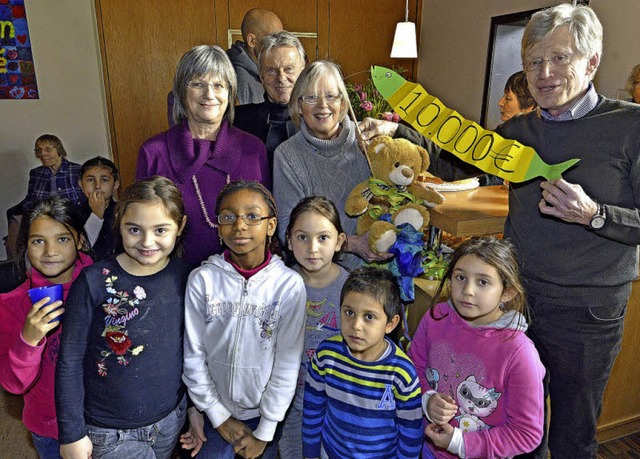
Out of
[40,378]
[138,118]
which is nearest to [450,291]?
[40,378]

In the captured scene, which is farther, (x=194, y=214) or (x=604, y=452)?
(x=604, y=452)

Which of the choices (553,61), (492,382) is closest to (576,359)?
(492,382)

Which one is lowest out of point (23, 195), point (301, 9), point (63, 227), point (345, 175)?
point (23, 195)

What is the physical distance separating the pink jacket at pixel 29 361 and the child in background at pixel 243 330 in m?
0.41

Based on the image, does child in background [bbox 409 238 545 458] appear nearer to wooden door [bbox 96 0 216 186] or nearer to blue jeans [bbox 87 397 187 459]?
blue jeans [bbox 87 397 187 459]

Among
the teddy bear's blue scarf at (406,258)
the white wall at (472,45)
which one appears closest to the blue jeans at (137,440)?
the teddy bear's blue scarf at (406,258)

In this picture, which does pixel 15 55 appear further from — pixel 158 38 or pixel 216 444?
pixel 216 444

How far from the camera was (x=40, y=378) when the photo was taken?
144 centimetres

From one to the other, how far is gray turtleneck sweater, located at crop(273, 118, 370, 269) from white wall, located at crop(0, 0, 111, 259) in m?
3.89

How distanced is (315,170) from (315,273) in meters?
0.39

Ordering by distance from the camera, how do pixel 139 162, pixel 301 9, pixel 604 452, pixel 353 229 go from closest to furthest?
pixel 139 162, pixel 353 229, pixel 604 452, pixel 301 9

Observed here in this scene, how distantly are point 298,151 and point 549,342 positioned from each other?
1036 millimetres

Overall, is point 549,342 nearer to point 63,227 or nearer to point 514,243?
point 514,243

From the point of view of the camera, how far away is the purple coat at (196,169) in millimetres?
1588
